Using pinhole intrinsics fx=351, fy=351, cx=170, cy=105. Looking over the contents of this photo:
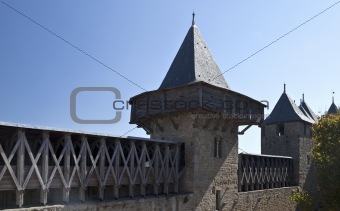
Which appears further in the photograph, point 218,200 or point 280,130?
point 280,130

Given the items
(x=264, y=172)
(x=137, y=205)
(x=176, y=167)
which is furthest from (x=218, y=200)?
(x=264, y=172)

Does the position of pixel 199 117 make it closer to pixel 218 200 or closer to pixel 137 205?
pixel 218 200

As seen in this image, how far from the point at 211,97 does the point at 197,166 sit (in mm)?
2929

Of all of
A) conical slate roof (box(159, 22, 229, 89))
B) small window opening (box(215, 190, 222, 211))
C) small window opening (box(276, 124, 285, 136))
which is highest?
conical slate roof (box(159, 22, 229, 89))

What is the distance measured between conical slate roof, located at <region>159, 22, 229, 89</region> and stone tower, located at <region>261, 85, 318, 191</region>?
1289 cm

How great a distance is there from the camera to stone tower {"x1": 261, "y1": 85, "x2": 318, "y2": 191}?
87.0 feet

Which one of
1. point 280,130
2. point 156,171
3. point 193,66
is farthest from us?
point 280,130

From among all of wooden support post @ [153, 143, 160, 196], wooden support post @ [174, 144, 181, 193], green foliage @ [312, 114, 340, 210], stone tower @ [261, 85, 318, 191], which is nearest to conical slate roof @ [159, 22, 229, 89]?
wooden support post @ [174, 144, 181, 193]

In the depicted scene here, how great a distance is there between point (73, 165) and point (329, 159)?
1084 cm

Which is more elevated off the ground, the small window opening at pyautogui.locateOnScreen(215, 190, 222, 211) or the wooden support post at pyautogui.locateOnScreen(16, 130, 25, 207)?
the wooden support post at pyautogui.locateOnScreen(16, 130, 25, 207)

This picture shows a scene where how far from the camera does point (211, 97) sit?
14664 mm

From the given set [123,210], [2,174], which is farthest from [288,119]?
[2,174]

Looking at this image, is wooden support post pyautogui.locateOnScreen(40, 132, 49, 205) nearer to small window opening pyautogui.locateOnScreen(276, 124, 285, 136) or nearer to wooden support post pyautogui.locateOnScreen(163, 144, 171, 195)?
wooden support post pyautogui.locateOnScreen(163, 144, 171, 195)

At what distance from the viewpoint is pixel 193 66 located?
615 inches
